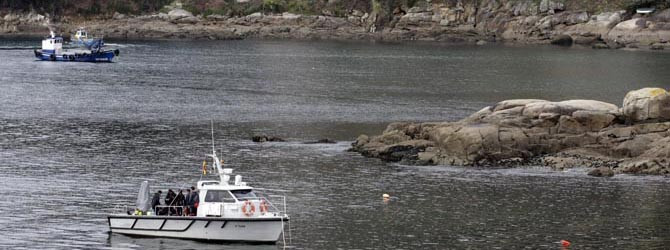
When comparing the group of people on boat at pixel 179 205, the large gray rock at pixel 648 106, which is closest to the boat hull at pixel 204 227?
the group of people on boat at pixel 179 205

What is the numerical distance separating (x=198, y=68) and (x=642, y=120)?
86827 mm

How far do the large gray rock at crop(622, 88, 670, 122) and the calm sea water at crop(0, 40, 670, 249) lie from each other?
8.06m

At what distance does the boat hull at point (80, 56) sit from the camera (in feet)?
547

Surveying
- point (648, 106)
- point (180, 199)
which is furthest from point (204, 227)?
point (648, 106)

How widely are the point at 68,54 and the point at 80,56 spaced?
166 cm

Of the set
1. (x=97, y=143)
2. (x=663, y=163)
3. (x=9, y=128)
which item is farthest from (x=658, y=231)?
(x=9, y=128)

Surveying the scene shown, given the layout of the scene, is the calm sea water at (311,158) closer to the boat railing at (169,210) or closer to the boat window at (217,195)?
the boat railing at (169,210)

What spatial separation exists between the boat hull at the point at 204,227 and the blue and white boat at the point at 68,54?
118257mm

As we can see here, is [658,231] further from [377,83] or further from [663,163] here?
[377,83]

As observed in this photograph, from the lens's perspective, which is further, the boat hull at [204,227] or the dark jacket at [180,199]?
the dark jacket at [180,199]

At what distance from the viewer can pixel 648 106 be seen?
74.9 meters

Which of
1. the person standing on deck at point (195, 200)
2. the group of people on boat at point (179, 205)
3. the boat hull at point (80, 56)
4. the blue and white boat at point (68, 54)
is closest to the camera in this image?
the person standing on deck at point (195, 200)

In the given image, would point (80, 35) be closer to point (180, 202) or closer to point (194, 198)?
point (180, 202)

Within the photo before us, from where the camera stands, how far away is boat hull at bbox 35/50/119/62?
16675 centimetres
